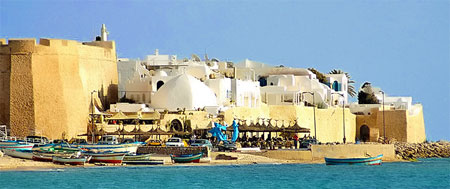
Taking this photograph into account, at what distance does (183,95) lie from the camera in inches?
2758

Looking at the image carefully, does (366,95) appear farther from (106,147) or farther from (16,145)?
(16,145)

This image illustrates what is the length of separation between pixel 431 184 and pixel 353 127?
117 feet

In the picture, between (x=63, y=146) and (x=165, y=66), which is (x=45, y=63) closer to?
(x=63, y=146)

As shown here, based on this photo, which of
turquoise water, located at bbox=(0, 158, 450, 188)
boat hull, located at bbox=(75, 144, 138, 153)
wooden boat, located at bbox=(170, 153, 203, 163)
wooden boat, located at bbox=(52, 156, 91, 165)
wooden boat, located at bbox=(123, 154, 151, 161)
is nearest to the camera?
turquoise water, located at bbox=(0, 158, 450, 188)

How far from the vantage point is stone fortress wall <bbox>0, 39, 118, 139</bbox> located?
206 ft

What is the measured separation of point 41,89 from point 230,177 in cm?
1753

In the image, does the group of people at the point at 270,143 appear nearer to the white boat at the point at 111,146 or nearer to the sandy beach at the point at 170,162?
A: the sandy beach at the point at 170,162

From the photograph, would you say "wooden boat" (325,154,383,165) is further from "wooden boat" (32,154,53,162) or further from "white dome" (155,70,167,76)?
"white dome" (155,70,167,76)

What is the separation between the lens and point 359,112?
86.5m

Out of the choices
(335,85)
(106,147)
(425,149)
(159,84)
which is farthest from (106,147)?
(335,85)

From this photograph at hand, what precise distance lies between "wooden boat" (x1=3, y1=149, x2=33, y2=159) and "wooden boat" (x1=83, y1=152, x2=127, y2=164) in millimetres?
2925

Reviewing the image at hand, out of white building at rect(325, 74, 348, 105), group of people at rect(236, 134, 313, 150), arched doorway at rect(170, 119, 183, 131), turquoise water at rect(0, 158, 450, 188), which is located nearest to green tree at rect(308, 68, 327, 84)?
white building at rect(325, 74, 348, 105)

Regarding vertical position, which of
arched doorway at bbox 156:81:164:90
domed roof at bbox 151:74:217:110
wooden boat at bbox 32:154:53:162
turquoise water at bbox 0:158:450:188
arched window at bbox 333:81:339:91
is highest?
arched window at bbox 333:81:339:91

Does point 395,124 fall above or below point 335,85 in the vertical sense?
below
